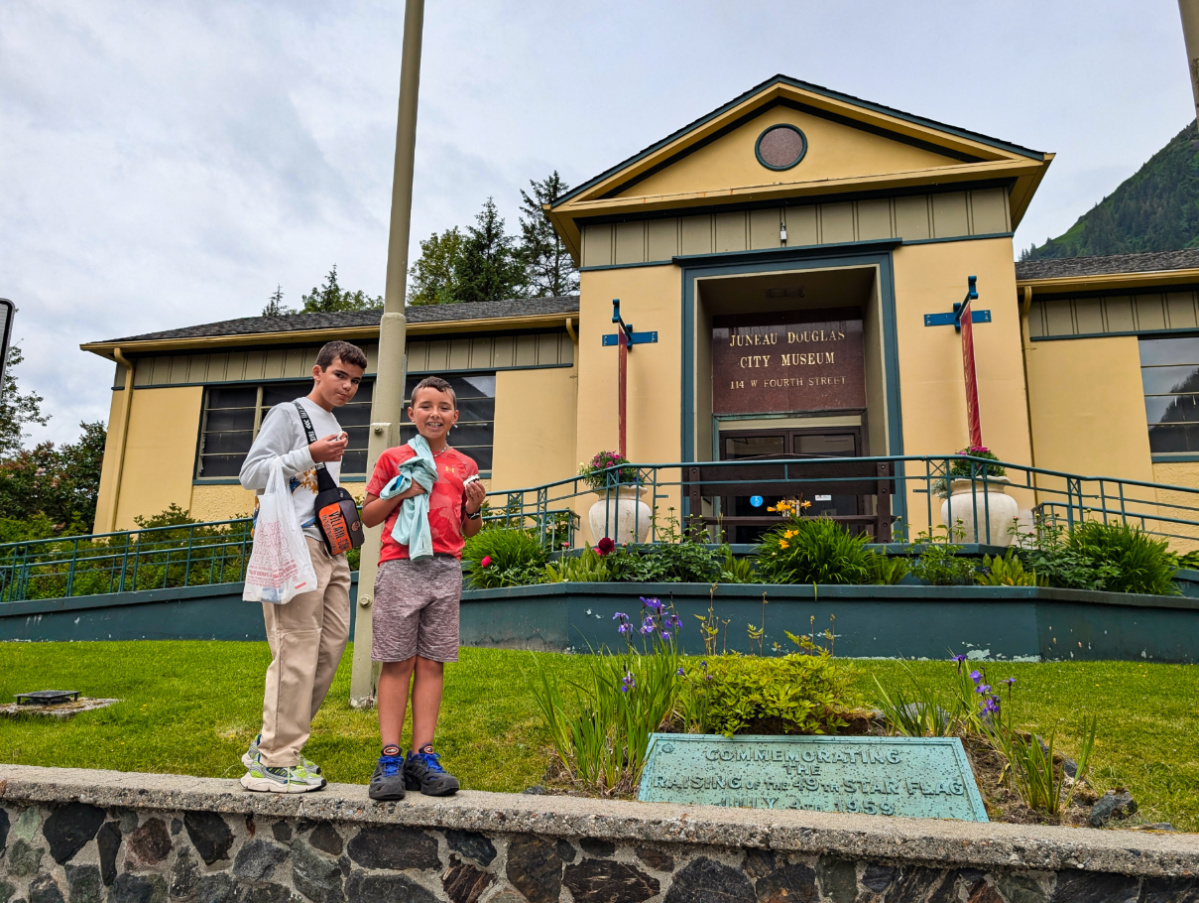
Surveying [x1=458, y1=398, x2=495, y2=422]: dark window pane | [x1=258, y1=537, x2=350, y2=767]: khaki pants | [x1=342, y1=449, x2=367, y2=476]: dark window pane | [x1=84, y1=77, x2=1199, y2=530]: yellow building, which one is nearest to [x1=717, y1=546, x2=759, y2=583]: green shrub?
[x1=84, y1=77, x2=1199, y2=530]: yellow building

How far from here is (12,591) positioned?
1307 centimetres

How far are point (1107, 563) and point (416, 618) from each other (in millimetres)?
7400

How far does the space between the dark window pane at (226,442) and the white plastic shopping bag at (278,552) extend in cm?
1409

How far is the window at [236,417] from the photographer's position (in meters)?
16.2

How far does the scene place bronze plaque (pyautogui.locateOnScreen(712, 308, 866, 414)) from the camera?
1352 centimetres

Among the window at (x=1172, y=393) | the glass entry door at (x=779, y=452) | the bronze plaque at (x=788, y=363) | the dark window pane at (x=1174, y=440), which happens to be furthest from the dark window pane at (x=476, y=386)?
the dark window pane at (x=1174, y=440)

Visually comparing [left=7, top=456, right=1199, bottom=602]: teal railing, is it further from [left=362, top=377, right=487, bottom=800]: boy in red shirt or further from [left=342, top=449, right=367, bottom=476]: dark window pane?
[left=362, top=377, right=487, bottom=800]: boy in red shirt

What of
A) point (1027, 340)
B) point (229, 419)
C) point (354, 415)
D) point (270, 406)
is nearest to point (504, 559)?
point (354, 415)

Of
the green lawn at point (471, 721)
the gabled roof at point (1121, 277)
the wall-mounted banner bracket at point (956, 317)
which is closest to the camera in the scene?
the green lawn at point (471, 721)

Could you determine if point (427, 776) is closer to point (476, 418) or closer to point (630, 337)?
point (630, 337)

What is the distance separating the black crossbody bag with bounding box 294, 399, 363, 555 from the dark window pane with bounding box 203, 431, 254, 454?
13.9 meters

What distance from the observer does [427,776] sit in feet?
10.8

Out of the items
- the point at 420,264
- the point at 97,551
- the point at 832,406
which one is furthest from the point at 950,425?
the point at 420,264

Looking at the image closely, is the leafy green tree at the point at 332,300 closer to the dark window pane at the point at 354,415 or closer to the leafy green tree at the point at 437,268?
the leafy green tree at the point at 437,268
